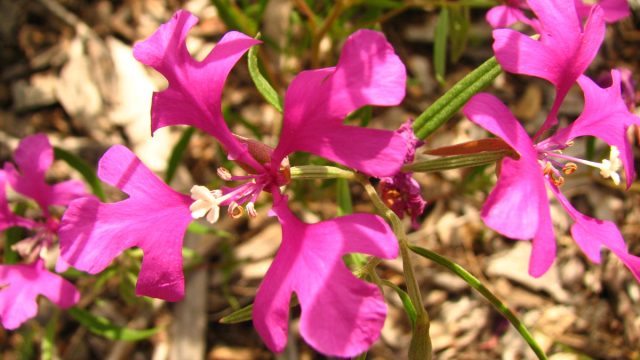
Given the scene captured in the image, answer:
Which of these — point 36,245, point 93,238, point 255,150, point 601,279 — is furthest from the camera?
point 601,279

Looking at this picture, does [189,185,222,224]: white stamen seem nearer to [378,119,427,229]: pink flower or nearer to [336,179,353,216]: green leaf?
[378,119,427,229]: pink flower

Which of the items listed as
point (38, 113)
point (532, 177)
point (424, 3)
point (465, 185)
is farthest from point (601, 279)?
point (38, 113)

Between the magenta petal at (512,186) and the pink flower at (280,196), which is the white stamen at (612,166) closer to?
the magenta petal at (512,186)

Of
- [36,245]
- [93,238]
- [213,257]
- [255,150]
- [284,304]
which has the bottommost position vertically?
[213,257]

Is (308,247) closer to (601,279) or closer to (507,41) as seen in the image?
(507,41)

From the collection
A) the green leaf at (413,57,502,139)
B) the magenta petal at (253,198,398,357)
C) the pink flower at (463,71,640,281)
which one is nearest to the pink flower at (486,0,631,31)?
the green leaf at (413,57,502,139)

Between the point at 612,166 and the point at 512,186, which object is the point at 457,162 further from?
the point at 612,166

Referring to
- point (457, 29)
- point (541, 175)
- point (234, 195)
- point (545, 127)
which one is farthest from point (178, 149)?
point (541, 175)

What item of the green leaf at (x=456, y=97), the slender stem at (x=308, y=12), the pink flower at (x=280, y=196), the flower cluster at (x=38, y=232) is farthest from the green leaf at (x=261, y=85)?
the flower cluster at (x=38, y=232)
